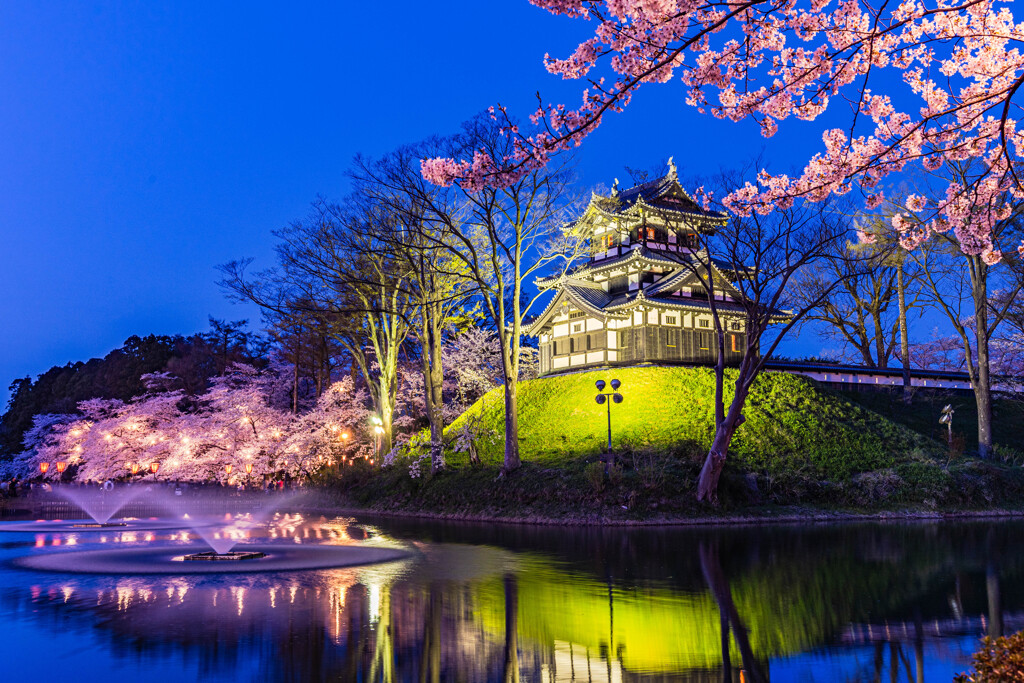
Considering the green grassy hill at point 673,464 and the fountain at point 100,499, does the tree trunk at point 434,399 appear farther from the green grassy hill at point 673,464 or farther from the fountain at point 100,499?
the fountain at point 100,499

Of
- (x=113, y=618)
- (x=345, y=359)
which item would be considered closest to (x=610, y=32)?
(x=113, y=618)

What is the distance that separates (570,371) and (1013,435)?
2611cm

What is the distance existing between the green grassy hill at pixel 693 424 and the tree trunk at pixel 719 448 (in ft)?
8.60

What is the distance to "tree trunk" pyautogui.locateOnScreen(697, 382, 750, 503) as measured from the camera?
24.5 metres

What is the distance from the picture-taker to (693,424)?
115 feet

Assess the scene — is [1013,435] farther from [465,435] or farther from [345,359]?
[345,359]

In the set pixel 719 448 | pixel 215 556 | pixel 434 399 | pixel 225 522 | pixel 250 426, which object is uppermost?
pixel 434 399

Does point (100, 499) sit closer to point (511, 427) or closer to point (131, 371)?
point (131, 371)

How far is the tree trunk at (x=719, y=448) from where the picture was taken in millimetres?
24516

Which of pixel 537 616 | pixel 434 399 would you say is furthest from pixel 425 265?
pixel 537 616

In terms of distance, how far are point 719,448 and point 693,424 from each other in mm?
9823

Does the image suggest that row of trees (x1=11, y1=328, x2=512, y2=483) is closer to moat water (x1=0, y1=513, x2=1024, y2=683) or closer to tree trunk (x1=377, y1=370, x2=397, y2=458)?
tree trunk (x1=377, y1=370, x2=397, y2=458)

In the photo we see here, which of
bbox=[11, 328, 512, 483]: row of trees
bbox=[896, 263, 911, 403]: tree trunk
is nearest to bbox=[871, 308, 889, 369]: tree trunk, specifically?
bbox=[896, 263, 911, 403]: tree trunk

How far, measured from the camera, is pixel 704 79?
9.78 m
